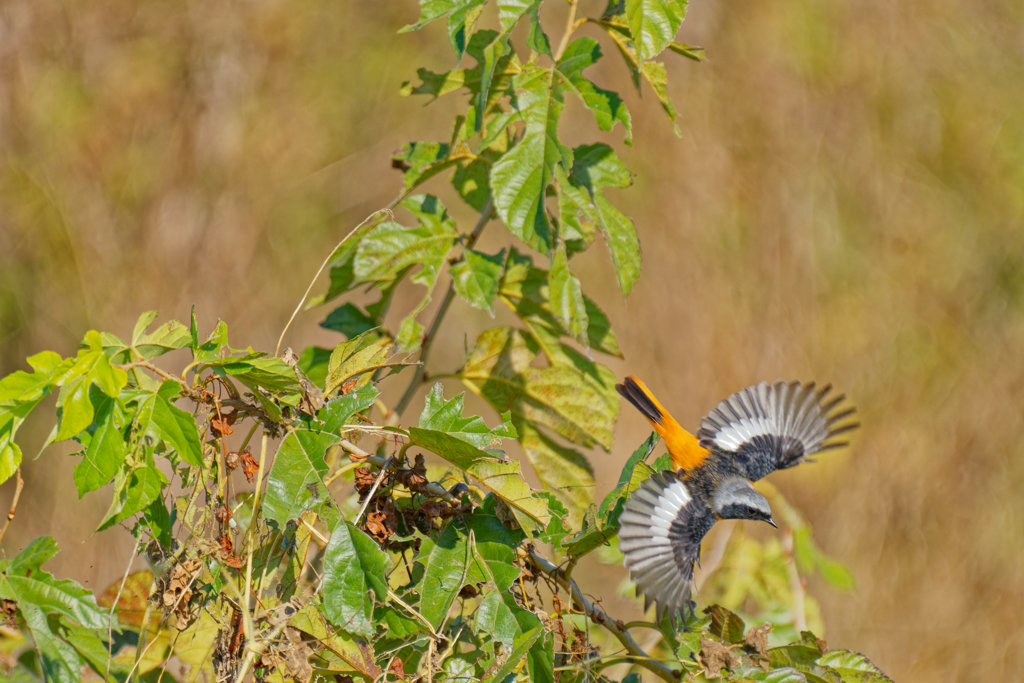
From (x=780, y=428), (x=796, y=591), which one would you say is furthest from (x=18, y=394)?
(x=796, y=591)

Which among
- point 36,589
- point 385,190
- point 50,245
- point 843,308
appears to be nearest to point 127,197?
point 50,245

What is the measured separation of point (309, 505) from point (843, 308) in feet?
18.6

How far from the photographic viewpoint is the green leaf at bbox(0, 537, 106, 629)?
135cm

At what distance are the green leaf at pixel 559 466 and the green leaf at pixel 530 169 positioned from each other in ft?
1.82

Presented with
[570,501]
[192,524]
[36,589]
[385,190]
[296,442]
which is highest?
[385,190]

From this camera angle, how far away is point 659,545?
1.55 m

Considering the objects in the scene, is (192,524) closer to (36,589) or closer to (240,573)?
A: (240,573)

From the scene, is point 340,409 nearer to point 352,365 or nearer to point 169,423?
point 352,365

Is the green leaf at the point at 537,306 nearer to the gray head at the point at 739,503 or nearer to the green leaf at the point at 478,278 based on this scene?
the green leaf at the point at 478,278

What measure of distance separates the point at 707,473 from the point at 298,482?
1.27 m

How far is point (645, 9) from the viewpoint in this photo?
4.33ft

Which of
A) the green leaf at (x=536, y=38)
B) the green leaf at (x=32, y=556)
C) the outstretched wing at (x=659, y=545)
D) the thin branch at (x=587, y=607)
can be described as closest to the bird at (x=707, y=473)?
the outstretched wing at (x=659, y=545)

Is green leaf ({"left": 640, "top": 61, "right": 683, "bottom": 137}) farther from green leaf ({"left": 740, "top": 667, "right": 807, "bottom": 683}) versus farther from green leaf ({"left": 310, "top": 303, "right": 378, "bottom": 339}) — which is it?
green leaf ({"left": 740, "top": 667, "right": 807, "bottom": 683})

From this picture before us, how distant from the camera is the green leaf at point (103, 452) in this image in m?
1.09
